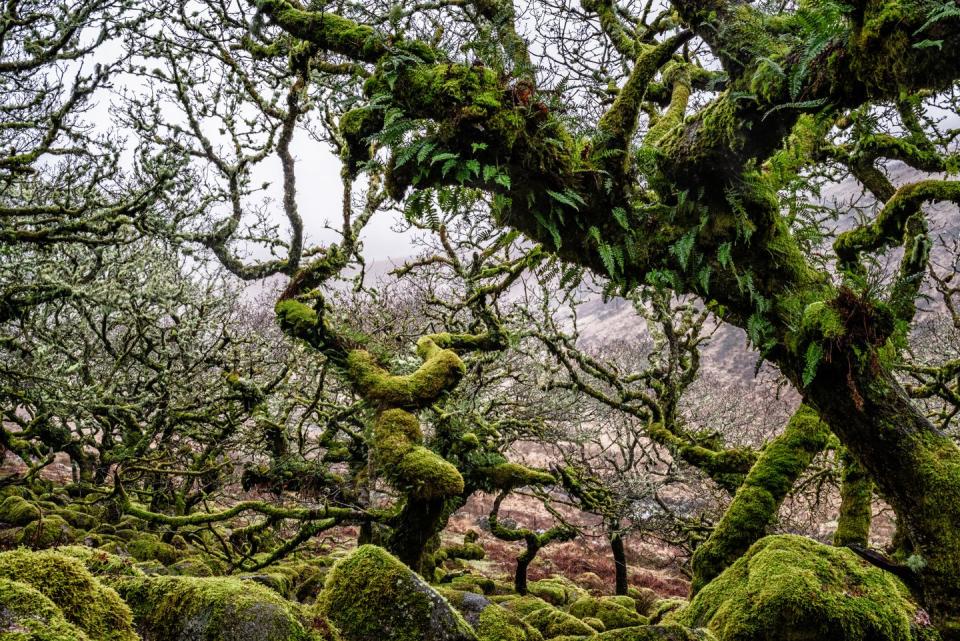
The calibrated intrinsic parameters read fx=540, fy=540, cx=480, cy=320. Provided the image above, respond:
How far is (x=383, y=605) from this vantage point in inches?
134

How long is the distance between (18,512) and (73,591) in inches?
323

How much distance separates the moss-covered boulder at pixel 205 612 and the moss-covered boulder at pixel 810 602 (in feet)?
11.1

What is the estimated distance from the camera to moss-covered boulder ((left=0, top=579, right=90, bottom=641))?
1.66 metres

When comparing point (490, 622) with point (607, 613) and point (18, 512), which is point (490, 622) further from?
point (18, 512)

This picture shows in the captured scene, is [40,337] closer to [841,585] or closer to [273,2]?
[273,2]

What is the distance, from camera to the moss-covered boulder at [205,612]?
8.89ft

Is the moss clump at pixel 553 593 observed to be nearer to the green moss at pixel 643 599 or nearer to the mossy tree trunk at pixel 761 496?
the green moss at pixel 643 599

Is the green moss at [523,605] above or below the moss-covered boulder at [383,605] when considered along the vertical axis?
below

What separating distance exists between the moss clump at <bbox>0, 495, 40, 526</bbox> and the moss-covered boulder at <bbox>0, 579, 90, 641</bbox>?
807 centimetres

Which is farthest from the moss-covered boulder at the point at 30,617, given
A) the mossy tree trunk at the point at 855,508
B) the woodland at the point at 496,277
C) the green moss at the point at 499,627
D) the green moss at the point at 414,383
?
the mossy tree trunk at the point at 855,508

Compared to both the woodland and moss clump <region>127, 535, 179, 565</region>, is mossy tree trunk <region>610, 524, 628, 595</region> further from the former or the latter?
moss clump <region>127, 535, 179, 565</region>

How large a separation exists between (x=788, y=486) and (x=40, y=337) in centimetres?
1082

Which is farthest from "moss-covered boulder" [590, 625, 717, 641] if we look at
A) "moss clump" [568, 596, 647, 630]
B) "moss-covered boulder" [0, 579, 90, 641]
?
"moss clump" [568, 596, 647, 630]

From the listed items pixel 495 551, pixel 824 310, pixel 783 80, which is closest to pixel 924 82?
pixel 783 80
